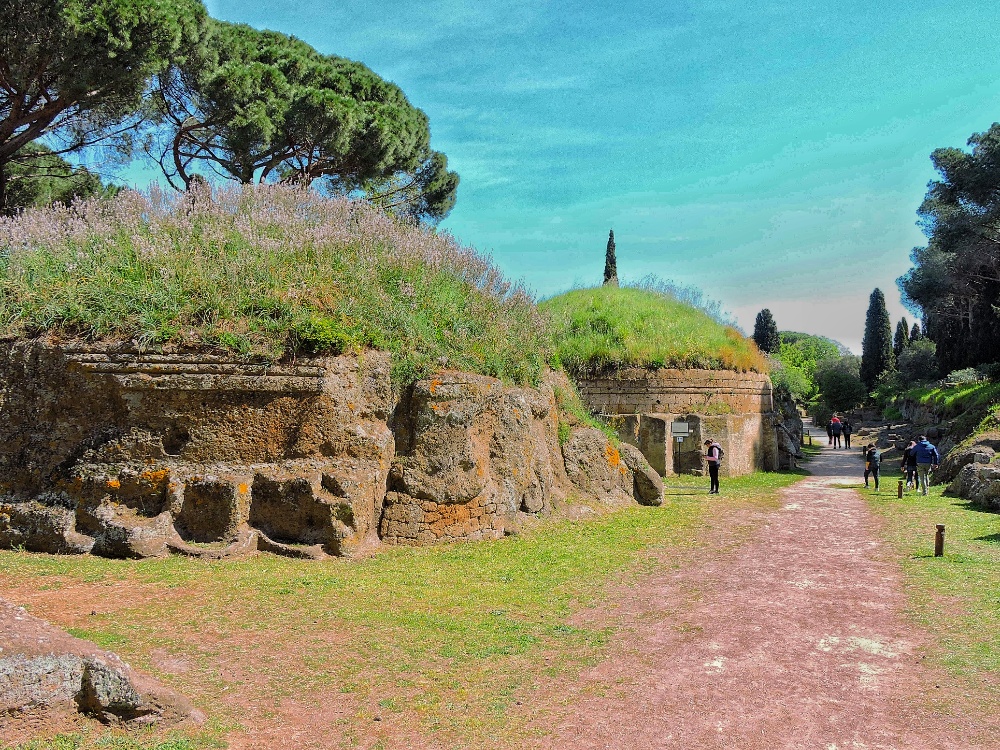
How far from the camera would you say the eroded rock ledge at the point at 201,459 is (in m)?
7.32

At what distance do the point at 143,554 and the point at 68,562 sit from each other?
670 mm

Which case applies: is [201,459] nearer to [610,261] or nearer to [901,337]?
[610,261]

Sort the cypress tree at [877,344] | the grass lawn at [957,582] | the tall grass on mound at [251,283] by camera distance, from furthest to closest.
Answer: the cypress tree at [877,344]
the tall grass on mound at [251,283]
the grass lawn at [957,582]

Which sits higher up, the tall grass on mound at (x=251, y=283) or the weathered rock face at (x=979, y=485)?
the tall grass on mound at (x=251, y=283)

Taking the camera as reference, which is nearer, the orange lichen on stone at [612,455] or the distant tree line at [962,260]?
the orange lichen on stone at [612,455]

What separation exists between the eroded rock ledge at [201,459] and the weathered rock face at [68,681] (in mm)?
3562

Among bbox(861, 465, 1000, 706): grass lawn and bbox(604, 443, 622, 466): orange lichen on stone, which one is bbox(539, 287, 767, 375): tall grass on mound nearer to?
bbox(604, 443, 622, 466): orange lichen on stone

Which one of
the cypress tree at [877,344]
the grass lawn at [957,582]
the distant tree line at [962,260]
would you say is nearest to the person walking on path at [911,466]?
the grass lawn at [957,582]

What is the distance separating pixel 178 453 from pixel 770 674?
626 centimetres

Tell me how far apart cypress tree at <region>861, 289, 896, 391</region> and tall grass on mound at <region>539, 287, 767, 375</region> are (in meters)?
46.7

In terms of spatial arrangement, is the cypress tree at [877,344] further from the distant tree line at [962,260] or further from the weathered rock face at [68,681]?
the weathered rock face at [68,681]

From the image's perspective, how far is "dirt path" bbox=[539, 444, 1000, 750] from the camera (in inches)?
157

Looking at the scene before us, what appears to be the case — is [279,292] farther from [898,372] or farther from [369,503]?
[898,372]

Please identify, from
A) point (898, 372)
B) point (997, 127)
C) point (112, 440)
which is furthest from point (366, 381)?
point (898, 372)
